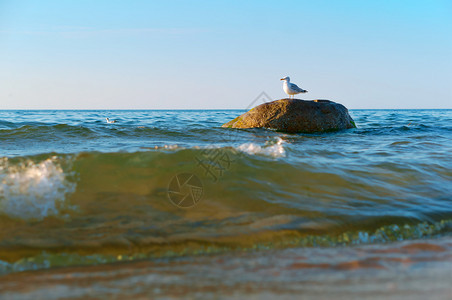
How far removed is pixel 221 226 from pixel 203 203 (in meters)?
0.47

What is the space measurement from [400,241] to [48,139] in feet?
21.3

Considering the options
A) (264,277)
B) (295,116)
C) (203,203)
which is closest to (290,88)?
(295,116)

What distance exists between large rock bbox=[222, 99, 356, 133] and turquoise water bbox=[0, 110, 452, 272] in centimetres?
382

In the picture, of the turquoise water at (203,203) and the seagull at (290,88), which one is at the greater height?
the seagull at (290,88)

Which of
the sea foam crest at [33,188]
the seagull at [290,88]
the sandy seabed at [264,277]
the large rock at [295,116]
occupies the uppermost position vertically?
the seagull at [290,88]

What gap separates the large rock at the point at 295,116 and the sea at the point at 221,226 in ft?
12.7

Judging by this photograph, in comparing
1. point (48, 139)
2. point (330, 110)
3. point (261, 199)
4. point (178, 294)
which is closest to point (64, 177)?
point (261, 199)

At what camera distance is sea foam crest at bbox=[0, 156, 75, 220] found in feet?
8.75

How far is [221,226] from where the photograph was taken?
97.9 inches

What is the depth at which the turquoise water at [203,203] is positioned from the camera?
224 centimetres

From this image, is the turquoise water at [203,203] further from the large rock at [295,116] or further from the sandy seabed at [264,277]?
the large rock at [295,116]

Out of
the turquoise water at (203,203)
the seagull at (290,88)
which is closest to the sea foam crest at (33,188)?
the turquoise water at (203,203)

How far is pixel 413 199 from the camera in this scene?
10.4 ft

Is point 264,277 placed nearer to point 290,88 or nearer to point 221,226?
point 221,226
